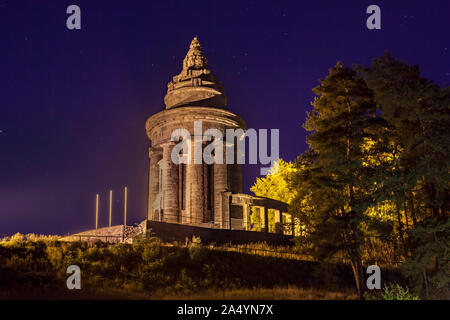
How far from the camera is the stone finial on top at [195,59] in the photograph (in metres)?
52.0

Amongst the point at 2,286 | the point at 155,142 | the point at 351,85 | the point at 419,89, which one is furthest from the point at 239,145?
the point at 2,286

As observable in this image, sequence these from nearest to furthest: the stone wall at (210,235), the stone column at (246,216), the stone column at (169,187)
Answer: the stone wall at (210,235) < the stone column at (246,216) < the stone column at (169,187)

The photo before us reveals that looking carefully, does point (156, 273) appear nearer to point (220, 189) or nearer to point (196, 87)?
point (220, 189)

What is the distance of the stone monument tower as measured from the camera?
45.5 metres

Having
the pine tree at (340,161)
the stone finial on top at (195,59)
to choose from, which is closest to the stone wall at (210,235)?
the pine tree at (340,161)

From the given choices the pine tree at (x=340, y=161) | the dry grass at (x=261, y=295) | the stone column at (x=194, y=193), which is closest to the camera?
the dry grass at (x=261, y=295)

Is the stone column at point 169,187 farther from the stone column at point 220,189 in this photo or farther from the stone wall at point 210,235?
the stone wall at point 210,235

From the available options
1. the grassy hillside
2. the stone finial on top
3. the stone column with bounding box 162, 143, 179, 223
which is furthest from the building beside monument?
the grassy hillside

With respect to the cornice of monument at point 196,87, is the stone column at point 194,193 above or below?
below

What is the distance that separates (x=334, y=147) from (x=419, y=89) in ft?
14.9

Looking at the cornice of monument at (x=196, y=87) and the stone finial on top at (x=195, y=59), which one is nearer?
the cornice of monument at (x=196, y=87)

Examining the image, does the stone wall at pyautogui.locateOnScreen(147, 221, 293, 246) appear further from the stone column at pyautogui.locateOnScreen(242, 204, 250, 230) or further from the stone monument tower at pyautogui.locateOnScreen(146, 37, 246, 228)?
the stone monument tower at pyautogui.locateOnScreen(146, 37, 246, 228)
